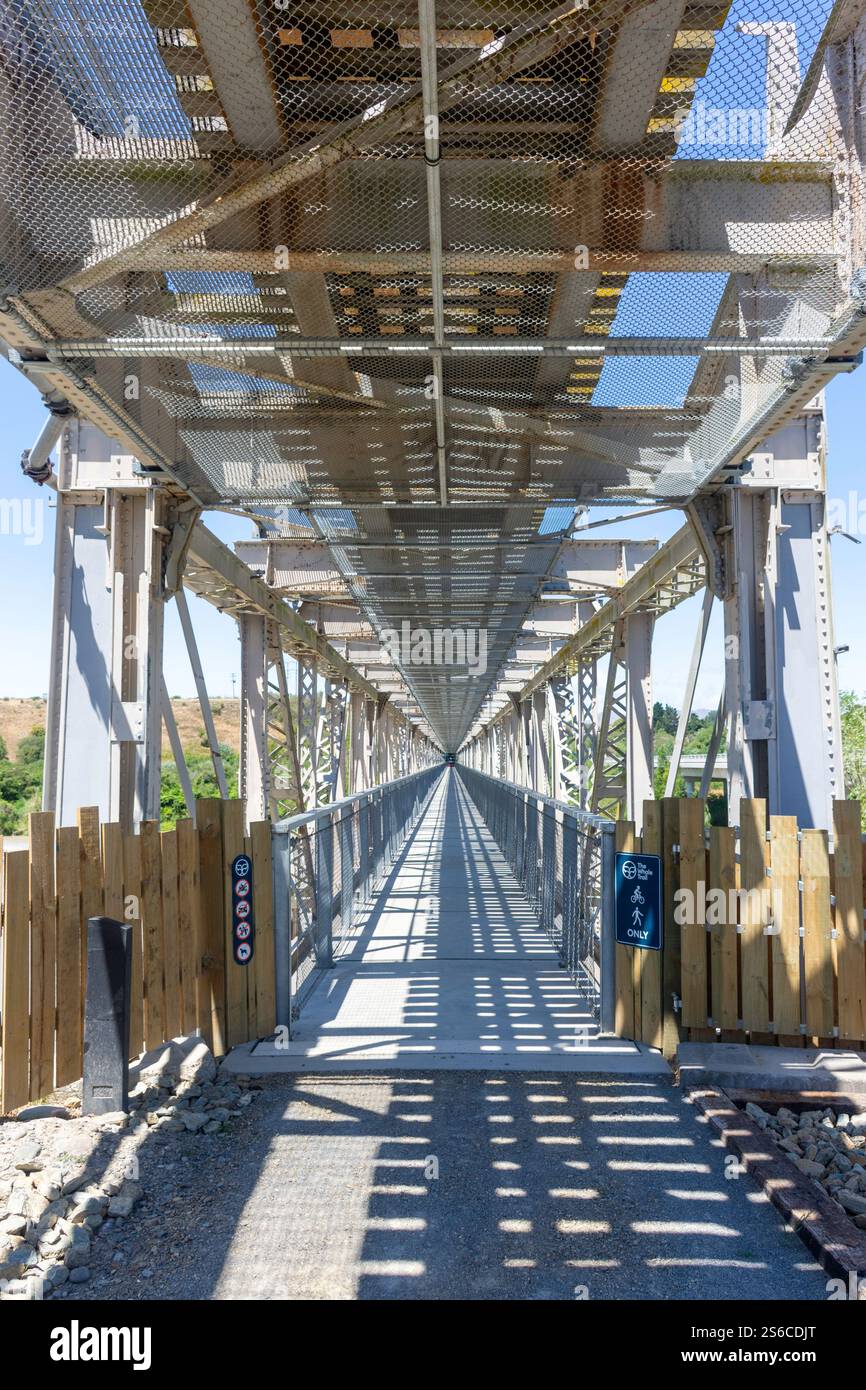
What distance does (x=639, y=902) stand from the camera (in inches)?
233

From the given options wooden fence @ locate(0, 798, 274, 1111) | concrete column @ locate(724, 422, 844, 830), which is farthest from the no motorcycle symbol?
concrete column @ locate(724, 422, 844, 830)

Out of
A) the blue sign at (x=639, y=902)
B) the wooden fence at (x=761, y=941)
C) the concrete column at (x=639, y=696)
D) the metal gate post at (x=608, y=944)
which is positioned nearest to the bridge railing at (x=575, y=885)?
the metal gate post at (x=608, y=944)

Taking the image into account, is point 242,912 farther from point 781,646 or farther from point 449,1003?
point 781,646

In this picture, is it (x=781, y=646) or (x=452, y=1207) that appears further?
(x=781, y=646)

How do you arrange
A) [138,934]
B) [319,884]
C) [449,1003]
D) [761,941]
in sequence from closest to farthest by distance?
[138,934] < [761,941] < [449,1003] < [319,884]

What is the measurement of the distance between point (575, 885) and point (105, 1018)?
417 cm

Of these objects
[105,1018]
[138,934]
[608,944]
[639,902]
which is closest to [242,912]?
[138,934]

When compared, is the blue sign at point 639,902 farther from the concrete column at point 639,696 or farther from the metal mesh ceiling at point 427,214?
the concrete column at point 639,696

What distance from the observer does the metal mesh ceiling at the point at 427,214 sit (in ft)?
12.2

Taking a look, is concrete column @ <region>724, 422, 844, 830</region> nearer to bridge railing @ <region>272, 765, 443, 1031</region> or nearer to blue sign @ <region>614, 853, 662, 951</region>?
blue sign @ <region>614, 853, 662, 951</region>

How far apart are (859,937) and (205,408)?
5189mm

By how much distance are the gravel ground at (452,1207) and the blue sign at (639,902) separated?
958 mm

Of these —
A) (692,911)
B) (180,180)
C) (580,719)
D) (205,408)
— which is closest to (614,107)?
(180,180)

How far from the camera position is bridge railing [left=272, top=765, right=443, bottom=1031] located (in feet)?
20.4
